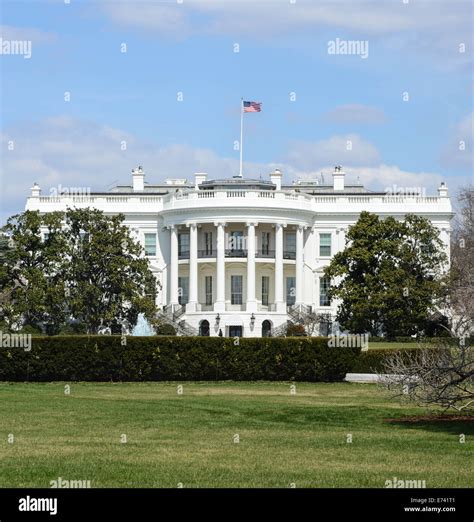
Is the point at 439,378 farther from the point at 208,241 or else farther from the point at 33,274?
the point at 208,241

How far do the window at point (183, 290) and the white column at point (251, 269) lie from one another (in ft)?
15.7

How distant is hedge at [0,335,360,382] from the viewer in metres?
40.0

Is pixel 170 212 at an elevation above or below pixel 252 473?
above

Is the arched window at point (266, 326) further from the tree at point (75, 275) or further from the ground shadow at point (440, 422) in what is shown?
the ground shadow at point (440, 422)

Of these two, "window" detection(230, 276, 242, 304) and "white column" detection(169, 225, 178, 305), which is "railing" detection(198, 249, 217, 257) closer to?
"white column" detection(169, 225, 178, 305)

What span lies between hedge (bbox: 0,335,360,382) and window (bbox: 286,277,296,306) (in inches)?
1637

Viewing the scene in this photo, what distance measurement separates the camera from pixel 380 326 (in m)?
65.0

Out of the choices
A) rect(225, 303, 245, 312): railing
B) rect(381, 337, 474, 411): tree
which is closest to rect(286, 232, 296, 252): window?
rect(225, 303, 245, 312): railing

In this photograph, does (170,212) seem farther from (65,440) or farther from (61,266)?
(65,440)

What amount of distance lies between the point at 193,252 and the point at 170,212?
11.9 ft

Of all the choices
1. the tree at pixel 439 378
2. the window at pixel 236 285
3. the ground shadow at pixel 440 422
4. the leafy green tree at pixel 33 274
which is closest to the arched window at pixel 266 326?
the window at pixel 236 285

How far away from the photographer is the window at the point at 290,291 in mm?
83000
